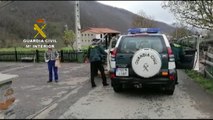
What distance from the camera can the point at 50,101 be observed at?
7.63 meters

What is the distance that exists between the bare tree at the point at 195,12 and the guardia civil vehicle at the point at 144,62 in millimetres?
10542

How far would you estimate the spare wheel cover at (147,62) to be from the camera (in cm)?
720

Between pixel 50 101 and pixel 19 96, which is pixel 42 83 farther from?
pixel 50 101

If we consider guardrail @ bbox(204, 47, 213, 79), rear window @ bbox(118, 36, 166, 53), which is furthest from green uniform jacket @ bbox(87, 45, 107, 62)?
guardrail @ bbox(204, 47, 213, 79)

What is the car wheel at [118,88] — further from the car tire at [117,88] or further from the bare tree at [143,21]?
the bare tree at [143,21]

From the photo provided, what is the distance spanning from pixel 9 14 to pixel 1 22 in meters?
5.74

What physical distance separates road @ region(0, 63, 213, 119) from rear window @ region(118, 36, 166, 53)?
131 centimetres

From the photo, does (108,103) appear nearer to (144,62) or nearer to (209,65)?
(144,62)

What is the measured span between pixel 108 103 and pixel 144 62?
135 centimetres

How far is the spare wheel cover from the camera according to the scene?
7.20 metres

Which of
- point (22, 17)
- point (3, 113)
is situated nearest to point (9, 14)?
point (22, 17)

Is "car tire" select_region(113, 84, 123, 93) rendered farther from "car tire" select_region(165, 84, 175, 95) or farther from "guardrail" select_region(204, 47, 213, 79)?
"guardrail" select_region(204, 47, 213, 79)

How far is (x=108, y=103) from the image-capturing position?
7.14m

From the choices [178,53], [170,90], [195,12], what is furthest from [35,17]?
[170,90]
